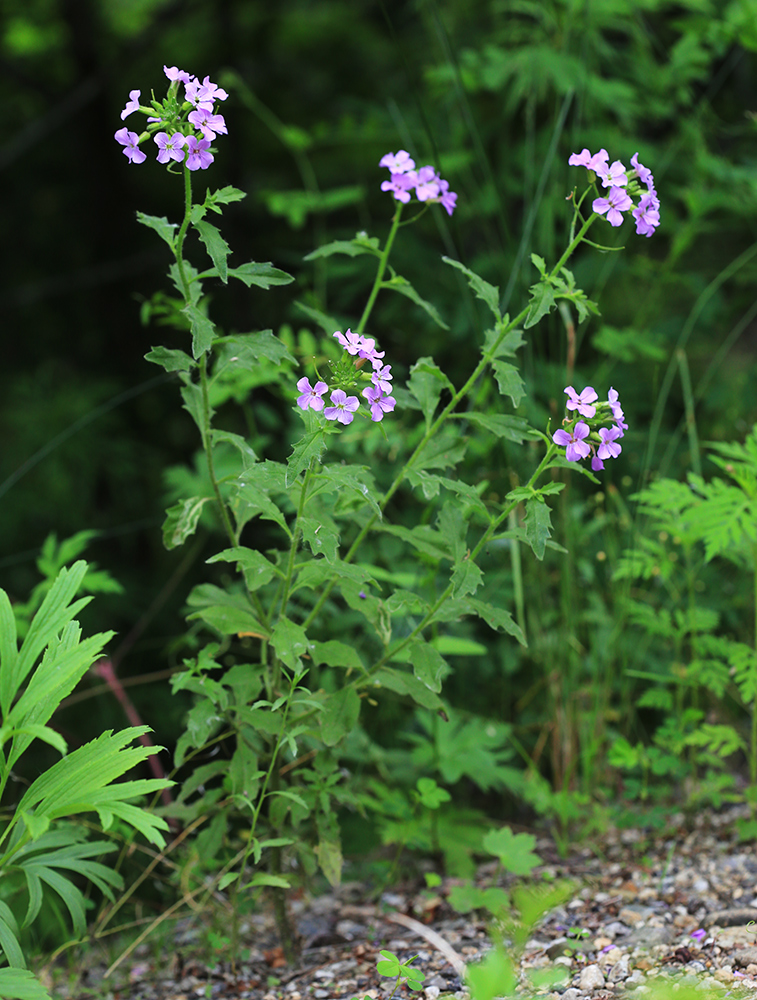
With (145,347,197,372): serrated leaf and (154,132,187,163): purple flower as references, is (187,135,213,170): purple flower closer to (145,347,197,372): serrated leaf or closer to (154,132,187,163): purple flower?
(154,132,187,163): purple flower

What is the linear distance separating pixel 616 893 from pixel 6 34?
4276 millimetres

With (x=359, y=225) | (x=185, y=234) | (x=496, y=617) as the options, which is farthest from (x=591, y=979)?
(x=359, y=225)

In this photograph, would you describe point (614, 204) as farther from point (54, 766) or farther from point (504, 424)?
point (54, 766)

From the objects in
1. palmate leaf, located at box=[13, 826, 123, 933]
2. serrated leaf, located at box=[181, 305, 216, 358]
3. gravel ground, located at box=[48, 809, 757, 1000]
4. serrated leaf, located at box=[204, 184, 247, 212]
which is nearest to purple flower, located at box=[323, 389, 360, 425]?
serrated leaf, located at box=[181, 305, 216, 358]

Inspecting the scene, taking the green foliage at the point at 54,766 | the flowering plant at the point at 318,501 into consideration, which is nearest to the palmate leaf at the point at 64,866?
the green foliage at the point at 54,766

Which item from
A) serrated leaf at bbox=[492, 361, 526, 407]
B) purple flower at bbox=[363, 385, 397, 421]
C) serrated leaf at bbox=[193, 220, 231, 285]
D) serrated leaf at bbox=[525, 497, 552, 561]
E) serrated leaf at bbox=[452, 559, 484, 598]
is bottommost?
serrated leaf at bbox=[452, 559, 484, 598]

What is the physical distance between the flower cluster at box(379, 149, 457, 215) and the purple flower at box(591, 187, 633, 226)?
26cm

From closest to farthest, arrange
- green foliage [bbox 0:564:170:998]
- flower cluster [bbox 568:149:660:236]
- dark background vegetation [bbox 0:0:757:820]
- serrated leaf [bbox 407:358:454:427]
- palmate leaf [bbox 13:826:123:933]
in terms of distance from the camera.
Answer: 1. green foliage [bbox 0:564:170:998]
2. flower cluster [bbox 568:149:660:236]
3. palmate leaf [bbox 13:826:123:933]
4. serrated leaf [bbox 407:358:454:427]
5. dark background vegetation [bbox 0:0:757:820]

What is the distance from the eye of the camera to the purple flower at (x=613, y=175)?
3.97 ft

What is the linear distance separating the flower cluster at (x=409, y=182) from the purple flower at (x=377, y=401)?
37 cm

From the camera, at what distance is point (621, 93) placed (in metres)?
2.50

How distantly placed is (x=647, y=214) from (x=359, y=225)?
2417 mm

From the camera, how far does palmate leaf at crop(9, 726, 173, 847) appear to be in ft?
3.65

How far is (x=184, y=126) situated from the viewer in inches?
45.9
